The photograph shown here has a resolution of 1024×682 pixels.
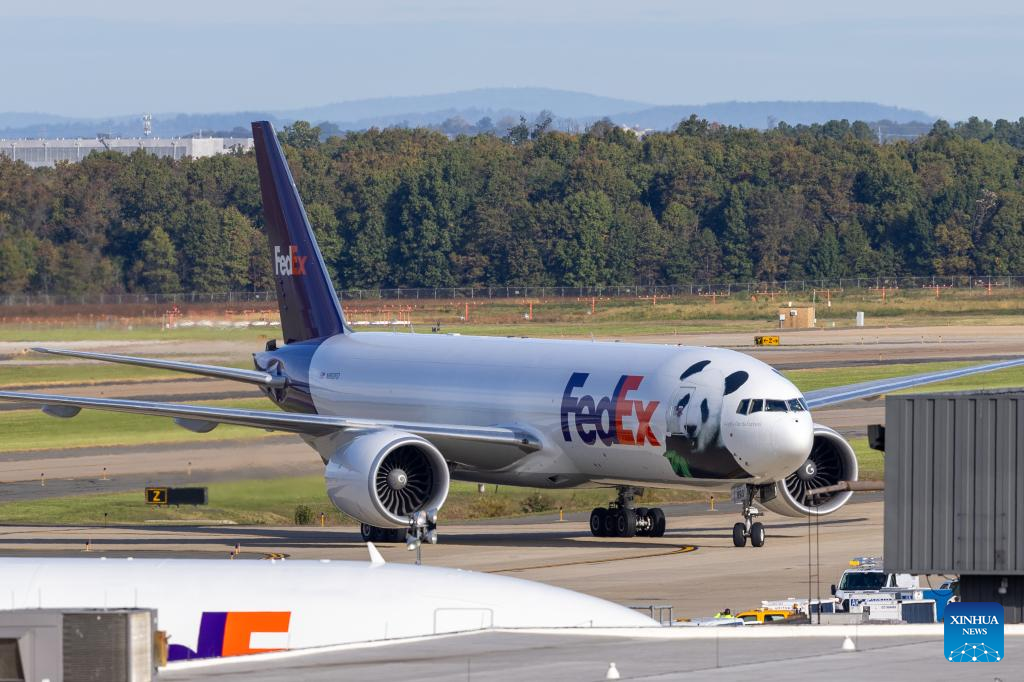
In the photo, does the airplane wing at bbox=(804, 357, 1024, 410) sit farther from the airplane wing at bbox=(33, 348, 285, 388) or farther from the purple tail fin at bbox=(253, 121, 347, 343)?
the airplane wing at bbox=(33, 348, 285, 388)

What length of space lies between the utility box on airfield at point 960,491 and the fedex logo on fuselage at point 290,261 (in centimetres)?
2830

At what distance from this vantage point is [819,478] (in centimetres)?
4712

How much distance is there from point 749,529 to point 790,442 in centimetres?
363

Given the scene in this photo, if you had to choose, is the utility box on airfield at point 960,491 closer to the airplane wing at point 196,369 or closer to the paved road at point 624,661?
the paved road at point 624,661

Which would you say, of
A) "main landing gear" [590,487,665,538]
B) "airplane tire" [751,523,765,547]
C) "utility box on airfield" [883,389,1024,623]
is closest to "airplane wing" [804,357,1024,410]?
"airplane tire" [751,523,765,547]

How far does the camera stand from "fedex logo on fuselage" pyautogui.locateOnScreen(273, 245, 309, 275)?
5606 cm

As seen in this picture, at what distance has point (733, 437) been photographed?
42.8 meters

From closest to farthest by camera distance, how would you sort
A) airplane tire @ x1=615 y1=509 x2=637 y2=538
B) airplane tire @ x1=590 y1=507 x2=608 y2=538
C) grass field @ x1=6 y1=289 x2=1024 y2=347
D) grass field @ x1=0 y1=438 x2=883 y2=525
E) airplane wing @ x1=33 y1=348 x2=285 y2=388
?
airplane tire @ x1=615 y1=509 x2=637 y2=538, airplane tire @ x1=590 y1=507 x2=608 y2=538, airplane wing @ x1=33 y1=348 x2=285 y2=388, grass field @ x1=0 y1=438 x2=883 y2=525, grass field @ x1=6 y1=289 x2=1024 y2=347

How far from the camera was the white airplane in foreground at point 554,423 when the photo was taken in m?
43.2

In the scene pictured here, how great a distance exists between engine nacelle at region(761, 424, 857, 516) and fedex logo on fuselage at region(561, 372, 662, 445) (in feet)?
12.3

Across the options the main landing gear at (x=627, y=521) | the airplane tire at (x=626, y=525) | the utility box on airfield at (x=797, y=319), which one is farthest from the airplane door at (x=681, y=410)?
the utility box on airfield at (x=797, y=319)

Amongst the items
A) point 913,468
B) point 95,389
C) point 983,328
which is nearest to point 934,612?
point 913,468

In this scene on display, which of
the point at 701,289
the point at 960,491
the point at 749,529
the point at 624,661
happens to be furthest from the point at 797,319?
the point at 624,661

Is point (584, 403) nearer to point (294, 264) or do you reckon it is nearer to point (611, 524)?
point (611, 524)
